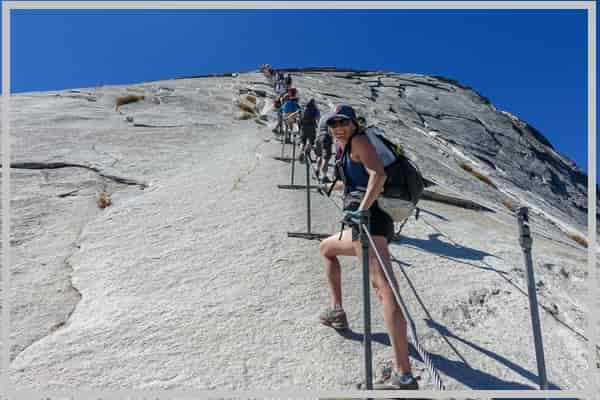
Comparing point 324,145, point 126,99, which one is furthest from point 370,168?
point 126,99

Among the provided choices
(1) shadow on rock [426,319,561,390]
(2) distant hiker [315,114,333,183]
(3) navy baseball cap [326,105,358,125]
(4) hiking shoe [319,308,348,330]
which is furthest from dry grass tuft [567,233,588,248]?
(3) navy baseball cap [326,105,358,125]

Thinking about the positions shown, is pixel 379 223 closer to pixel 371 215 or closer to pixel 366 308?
pixel 371 215

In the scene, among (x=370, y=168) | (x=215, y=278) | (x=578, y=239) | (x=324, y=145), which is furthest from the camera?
(x=578, y=239)

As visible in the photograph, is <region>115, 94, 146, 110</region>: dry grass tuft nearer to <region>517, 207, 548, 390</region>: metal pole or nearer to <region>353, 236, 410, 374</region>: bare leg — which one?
<region>353, 236, 410, 374</region>: bare leg

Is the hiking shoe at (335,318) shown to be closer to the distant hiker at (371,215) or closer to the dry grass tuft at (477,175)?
the distant hiker at (371,215)

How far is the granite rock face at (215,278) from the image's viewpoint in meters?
3.86

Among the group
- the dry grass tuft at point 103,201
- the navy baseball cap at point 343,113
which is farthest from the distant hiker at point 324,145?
the navy baseball cap at point 343,113

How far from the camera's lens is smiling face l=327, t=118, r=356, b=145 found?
3.56 metres

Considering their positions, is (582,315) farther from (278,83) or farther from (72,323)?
(278,83)

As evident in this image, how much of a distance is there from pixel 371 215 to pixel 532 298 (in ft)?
4.28

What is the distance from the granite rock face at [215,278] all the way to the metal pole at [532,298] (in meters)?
1.07

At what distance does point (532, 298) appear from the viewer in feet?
9.30

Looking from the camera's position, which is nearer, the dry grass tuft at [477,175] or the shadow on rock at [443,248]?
the shadow on rock at [443,248]

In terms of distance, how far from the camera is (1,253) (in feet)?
19.4
